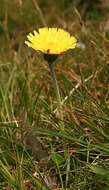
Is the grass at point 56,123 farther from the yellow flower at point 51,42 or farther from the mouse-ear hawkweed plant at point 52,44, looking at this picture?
the yellow flower at point 51,42

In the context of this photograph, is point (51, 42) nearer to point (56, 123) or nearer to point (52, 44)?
point (52, 44)

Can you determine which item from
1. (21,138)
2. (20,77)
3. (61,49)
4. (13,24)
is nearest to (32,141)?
(21,138)

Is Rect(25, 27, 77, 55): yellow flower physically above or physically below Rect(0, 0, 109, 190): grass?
above

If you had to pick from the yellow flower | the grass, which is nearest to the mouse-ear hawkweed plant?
the yellow flower

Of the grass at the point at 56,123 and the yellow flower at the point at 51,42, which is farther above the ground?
the yellow flower at the point at 51,42

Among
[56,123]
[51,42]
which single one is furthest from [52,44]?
[56,123]

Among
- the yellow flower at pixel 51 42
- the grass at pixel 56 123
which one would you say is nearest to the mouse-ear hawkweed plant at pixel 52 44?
the yellow flower at pixel 51 42

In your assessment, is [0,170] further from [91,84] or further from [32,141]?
[91,84]

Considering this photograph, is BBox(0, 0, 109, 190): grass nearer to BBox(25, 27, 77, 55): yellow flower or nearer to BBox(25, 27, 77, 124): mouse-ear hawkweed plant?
BBox(25, 27, 77, 124): mouse-ear hawkweed plant
